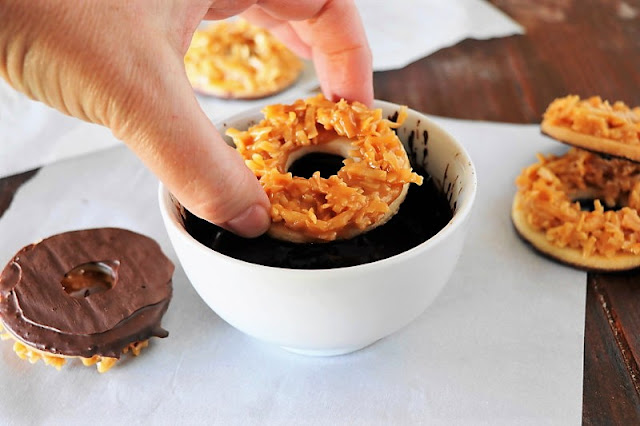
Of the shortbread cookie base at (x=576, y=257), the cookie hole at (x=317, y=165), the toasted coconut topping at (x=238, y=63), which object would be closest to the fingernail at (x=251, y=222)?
the cookie hole at (x=317, y=165)

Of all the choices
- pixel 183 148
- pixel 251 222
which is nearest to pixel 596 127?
pixel 251 222

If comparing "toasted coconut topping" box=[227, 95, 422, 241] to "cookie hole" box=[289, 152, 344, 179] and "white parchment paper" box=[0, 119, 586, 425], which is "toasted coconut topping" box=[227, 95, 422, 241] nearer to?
"cookie hole" box=[289, 152, 344, 179]

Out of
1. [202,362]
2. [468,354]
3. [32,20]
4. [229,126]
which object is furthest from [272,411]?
[32,20]

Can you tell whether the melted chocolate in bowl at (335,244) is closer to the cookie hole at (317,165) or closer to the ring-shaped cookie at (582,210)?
the cookie hole at (317,165)

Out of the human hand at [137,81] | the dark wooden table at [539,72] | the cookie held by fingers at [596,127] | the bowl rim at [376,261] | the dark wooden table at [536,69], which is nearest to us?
the human hand at [137,81]

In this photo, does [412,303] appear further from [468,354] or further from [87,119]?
[87,119]

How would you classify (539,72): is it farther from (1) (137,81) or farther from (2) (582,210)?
(1) (137,81)
